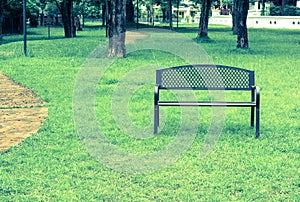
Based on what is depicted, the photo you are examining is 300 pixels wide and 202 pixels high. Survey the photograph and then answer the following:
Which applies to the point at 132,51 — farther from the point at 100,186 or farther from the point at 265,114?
the point at 100,186

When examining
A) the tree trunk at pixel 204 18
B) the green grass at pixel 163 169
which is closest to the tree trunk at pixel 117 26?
the green grass at pixel 163 169

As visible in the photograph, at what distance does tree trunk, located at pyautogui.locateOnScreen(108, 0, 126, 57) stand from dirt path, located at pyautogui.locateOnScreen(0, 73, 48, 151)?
277 inches

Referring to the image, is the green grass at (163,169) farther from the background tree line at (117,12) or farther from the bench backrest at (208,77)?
the background tree line at (117,12)

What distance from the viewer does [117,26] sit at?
21.3 m

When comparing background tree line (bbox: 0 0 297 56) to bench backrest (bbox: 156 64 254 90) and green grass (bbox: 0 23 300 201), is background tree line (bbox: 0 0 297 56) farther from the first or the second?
bench backrest (bbox: 156 64 254 90)

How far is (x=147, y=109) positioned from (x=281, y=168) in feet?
13.8

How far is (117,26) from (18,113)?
423 inches

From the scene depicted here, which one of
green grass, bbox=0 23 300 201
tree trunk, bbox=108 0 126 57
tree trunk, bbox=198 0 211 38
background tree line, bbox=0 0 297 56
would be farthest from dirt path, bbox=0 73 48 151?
tree trunk, bbox=198 0 211 38

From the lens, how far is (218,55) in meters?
23.2

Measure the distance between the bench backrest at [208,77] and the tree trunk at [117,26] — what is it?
12.2m

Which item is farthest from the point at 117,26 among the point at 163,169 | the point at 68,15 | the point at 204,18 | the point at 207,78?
the point at 68,15

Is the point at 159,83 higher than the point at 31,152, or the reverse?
the point at 159,83

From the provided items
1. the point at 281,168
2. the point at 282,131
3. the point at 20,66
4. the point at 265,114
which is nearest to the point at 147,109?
the point at 265,114

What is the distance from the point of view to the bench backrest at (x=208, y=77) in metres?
9.05
